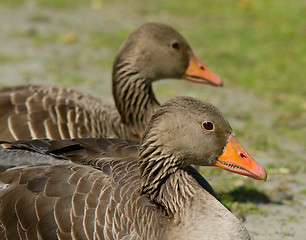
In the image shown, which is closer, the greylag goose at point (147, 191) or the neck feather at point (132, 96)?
the greylag goose at point (147, 191)

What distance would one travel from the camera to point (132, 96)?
21.4ft

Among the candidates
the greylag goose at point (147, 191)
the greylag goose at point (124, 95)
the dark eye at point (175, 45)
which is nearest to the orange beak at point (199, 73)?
the greylag goose at point (124, 95)

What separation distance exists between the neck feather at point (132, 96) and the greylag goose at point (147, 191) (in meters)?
1.86

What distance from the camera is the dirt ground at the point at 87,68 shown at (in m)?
6.23

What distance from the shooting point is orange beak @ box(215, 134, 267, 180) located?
439cm

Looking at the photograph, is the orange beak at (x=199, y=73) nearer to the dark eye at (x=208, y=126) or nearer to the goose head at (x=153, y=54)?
the goose head at (x=153, y=54)

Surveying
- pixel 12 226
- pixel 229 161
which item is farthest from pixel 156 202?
pixel 12 226

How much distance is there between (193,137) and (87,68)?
22.7 ft

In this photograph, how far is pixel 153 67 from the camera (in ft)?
21.5

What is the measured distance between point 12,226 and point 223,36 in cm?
940

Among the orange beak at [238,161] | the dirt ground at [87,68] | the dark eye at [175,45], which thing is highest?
the dark eye at [175,45]

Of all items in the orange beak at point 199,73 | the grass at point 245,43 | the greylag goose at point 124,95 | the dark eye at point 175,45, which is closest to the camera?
the greylag goose at point 124,95

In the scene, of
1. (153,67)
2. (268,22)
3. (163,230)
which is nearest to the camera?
(163,230)

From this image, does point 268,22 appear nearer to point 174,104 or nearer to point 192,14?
point 192,14
